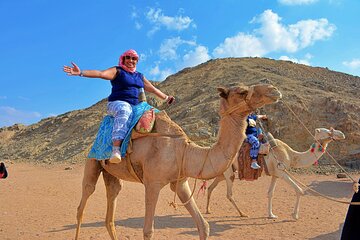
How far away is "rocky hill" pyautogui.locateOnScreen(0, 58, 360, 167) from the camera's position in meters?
23.1

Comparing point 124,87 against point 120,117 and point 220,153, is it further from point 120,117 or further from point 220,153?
point 220,153

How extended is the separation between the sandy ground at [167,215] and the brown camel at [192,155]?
2788 mm

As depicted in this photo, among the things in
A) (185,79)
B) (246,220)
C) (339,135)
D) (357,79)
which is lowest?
(246,220)

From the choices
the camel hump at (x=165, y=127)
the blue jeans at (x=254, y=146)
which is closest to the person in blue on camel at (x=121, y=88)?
the camel hump at (x=165, y=127)

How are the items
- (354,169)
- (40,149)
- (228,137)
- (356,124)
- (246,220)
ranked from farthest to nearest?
(40,149) < (356,124) < (354,169) < (246,220) < (228,137)

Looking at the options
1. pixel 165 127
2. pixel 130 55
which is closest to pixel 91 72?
pixel 130 55

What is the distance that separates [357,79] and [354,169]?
22.5 m

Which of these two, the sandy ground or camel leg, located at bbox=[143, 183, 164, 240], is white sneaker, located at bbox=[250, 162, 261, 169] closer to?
the sandy ground

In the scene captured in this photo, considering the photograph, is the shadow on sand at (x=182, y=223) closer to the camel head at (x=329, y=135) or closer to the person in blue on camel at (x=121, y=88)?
the camel head at (x=329, y=135)

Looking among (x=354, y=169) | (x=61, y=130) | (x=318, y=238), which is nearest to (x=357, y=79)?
(x=354, y=169)

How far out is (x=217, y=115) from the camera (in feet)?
85.8

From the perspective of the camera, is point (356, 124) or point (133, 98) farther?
point (356, 124)

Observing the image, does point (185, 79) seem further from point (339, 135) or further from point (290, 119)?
point (339, 135)

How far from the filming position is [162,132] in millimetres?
5227
